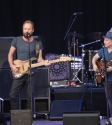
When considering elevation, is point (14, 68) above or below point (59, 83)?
above

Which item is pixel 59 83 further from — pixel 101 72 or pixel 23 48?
pixel 101 72

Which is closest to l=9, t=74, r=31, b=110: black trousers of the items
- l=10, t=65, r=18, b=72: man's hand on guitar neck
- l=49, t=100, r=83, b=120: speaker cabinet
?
l=10, t=65, r=18, b=72: man's hand on guitar neck

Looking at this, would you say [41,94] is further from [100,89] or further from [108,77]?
[108,77]

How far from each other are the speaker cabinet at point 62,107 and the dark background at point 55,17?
3.84 m

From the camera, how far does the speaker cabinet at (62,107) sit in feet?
29.9

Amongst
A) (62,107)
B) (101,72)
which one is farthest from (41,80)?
(101,72)

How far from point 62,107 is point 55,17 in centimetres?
446

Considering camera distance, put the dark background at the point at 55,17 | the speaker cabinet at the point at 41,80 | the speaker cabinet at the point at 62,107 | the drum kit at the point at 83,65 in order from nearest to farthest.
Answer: the speaker cabinet at the point at 62,107 → the speaker cabinet at the point at 41,80 → the drum kit at the point at 83,65 → the dark background at the point at 55,17

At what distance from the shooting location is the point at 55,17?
13.2 meters

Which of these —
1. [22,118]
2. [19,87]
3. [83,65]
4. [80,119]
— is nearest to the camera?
[80,119]

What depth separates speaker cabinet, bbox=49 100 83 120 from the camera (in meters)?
9.11

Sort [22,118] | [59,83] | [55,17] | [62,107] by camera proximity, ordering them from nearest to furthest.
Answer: [22,118], [62,107], [59,83], [55,17]

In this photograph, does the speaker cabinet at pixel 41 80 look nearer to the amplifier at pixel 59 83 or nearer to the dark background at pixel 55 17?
the amplifier at pixel 59 83

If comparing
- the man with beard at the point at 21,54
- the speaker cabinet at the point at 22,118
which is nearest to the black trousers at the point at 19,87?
the man with beard at the point at 21,54
